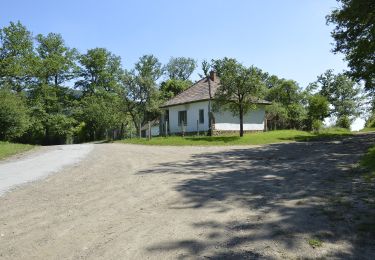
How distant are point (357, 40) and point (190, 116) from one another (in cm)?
1851

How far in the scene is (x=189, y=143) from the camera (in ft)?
85.0

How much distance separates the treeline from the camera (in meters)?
41.1

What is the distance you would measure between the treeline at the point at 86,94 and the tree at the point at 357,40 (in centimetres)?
1928

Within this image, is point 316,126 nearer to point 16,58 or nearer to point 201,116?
point 201,116

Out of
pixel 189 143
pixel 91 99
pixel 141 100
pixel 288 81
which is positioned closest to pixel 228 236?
pixel 189 143

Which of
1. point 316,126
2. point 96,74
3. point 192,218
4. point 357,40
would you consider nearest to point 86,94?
point 96,74

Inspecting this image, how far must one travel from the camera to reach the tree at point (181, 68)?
79625 mm

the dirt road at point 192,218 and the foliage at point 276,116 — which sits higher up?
the foliage at point 276,116

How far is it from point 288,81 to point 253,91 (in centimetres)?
2766

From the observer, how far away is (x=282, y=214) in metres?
5.59

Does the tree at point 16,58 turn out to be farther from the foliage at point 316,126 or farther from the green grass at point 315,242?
the green grass at point 315,242

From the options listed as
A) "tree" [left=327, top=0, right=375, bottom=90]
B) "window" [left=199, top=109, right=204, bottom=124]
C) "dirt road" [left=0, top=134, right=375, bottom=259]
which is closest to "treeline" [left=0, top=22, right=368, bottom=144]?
"window" [left=199, top=109, right=204, bottom=124]

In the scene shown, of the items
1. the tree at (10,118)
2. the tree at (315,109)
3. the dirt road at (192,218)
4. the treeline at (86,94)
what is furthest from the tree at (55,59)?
the dirt road at (192,218)

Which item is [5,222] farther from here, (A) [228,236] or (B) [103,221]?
(A) [228,236]
